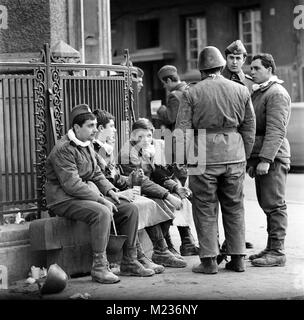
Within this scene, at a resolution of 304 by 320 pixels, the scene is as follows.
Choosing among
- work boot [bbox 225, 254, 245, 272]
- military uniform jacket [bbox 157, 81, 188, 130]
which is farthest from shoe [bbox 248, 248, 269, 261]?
military uniform jacket [bbox 157, 81, 188, 130]

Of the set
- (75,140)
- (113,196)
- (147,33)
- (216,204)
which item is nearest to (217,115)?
(216,204)

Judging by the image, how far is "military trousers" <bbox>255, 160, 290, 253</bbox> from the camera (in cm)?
815

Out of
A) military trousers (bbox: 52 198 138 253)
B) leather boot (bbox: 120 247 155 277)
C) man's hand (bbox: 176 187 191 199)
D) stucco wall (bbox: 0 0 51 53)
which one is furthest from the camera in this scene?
stucco wall (bbox: 0 0 51 53)

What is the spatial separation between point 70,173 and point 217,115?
1.36 m

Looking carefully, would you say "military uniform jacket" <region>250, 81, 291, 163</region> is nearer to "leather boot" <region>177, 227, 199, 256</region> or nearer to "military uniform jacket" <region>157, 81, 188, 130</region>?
"leather boot" <region>177, 227, 199, 256</region>

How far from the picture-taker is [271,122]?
26.5 ft

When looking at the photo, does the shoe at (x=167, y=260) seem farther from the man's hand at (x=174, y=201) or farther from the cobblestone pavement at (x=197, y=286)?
the man's hand at (x=174, y=201)

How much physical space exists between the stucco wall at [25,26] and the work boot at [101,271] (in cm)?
276

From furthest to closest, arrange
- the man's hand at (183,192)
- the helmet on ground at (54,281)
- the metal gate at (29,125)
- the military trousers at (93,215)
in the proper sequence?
1. the man's hand at (183,192)
2. the metal gate at (29,125)
3. the military trousers at (93,215)
4. the helmet on ground at (54,281)

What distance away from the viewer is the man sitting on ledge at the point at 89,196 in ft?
23.9

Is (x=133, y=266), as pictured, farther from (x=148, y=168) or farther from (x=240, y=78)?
(x=240, y=78)

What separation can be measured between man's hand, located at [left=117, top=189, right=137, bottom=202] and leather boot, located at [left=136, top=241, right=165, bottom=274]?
1.41 ft

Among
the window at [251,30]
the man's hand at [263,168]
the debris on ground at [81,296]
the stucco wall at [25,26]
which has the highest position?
the window at [251,30]

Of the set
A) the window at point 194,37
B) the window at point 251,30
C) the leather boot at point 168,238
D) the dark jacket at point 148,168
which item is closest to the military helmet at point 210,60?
the dark jacket at point 148,168
